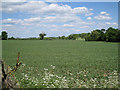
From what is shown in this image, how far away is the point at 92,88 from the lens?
6070 mm

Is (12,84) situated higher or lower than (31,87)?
higher

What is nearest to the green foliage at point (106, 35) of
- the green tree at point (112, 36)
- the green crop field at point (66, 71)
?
the green tree at point (112, 36)

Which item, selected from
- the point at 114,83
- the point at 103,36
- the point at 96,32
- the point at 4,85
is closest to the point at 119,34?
the point at 103,36

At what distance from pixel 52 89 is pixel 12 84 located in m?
1.77

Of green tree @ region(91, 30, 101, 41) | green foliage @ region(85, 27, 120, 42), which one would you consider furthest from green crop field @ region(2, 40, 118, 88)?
green tree @ region(91, 30, 101, 41)

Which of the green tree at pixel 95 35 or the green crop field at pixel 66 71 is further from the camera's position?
the green tree at pixel 95 35

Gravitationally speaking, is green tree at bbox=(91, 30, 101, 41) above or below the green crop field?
above

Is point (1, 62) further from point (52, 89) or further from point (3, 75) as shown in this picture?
point (52, 89)

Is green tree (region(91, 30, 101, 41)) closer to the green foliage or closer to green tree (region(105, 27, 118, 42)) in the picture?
the green foliage

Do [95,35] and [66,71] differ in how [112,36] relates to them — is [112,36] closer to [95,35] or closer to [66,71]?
[95,35]

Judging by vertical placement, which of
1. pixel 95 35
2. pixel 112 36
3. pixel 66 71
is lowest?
pixel 66 71

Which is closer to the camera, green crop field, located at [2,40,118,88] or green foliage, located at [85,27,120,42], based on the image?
green crop field, located at [2,40,118,88]

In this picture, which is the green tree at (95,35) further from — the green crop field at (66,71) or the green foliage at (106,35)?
the green crop field at (66,71)

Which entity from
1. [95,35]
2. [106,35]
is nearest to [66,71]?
[106,35]
